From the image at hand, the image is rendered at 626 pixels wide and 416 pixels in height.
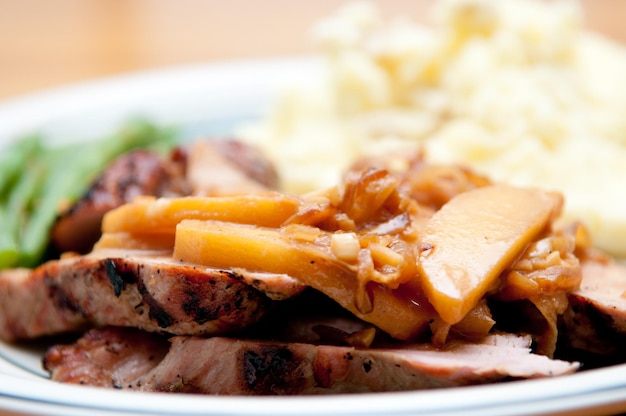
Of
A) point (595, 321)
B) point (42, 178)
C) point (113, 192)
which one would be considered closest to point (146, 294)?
point (113, 192)

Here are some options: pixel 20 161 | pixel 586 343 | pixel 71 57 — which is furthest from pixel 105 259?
pixel 71 57

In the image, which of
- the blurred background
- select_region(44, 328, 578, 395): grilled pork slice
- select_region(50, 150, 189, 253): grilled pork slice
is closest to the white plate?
select_region(44, 328, 578, 395): grilled pork slice

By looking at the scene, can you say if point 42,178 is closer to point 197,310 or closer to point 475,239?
point 197,310

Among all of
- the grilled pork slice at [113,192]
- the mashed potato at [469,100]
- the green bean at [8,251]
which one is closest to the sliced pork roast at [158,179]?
the grilled pork slice at [113,192]

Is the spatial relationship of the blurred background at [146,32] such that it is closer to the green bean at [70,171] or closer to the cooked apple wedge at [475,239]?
the green bean at [70,171]

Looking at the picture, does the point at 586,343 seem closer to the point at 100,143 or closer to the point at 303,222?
the point at 303,222
